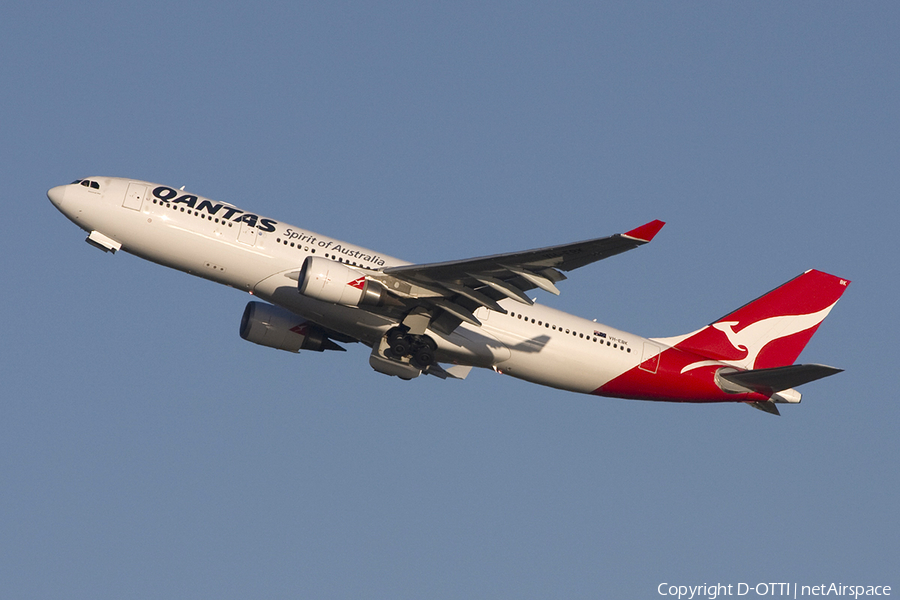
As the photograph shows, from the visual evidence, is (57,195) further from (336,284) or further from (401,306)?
(401,306)

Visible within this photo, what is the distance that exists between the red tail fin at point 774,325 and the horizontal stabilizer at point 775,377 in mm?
1991

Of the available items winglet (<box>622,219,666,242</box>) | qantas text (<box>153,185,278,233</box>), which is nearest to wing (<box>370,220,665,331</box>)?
winglet (<box>622,219,666,242</box>)

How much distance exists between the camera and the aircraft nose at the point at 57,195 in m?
36.0

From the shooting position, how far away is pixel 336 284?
32.9m

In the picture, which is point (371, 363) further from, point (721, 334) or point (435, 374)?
point (721, 334)

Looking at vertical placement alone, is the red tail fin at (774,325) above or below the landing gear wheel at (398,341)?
above

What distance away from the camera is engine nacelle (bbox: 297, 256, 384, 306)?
107ft

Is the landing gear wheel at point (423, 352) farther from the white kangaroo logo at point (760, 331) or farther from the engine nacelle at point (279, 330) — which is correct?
the white kangaroo logo at point (760, 331)

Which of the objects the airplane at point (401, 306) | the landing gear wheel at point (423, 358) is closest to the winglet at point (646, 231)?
the airplane at point (401, 306)

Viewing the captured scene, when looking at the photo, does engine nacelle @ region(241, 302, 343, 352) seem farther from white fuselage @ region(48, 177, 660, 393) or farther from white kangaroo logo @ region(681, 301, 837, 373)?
white kangaroo logo @ region(681, 301, 837, 373)

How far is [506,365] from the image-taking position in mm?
36625

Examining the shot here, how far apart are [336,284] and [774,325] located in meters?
18.7

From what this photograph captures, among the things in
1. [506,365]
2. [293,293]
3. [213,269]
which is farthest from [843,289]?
[213,269]

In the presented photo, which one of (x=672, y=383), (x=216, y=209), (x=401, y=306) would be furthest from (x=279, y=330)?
(x=672, y=383)
